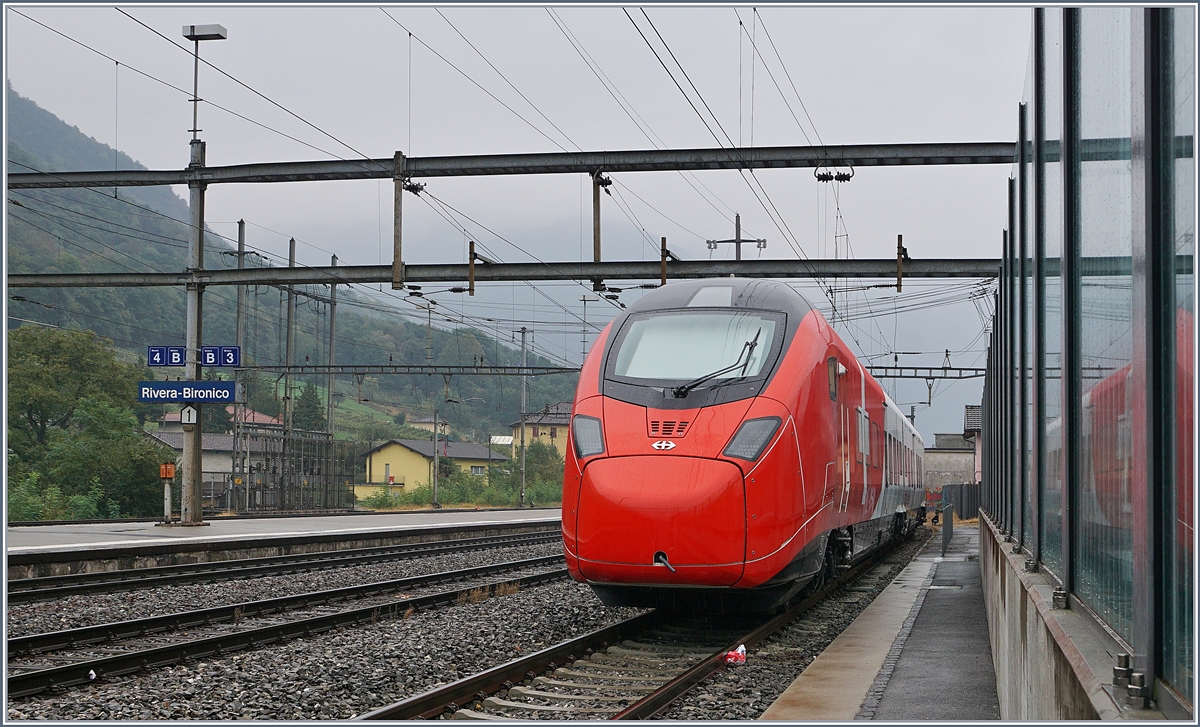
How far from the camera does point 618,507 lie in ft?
30.2

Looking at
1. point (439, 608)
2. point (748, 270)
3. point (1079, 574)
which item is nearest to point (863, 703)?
point (1079, 574)

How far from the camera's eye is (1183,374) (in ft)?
9.41

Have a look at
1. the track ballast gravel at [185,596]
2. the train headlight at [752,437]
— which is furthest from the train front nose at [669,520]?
the track ballast gravel at [185,596]

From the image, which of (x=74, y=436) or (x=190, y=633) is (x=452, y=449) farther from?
(x=190, y=633)

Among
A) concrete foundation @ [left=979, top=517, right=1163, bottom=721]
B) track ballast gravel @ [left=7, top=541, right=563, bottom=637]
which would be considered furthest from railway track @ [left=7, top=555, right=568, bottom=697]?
concrete foundation @ [left=979, top=517, right=1163, bottom=721]

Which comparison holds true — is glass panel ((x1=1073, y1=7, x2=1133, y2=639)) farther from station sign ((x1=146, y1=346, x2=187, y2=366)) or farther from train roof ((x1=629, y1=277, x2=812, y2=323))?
station sign ((x1=146, y1=346, x2=187, y2=366))

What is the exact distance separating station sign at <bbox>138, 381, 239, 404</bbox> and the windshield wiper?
59.0ft

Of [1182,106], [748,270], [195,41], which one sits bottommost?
[1182,106]

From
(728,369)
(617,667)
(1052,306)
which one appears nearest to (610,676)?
(617,667)

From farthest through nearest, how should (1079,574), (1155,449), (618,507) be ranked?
1. (618,507)
2. (1079,574)
3. (1155,449)

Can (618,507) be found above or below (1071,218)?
below

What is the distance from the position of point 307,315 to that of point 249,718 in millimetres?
139965

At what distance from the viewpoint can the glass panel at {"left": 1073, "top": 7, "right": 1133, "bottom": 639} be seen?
359 cm

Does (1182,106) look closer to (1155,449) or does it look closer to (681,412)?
(1155,449)
